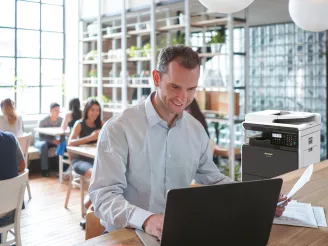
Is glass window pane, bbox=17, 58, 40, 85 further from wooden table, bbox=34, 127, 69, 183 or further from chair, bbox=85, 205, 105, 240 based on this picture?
chair, bbox=85, 205, 105, 240

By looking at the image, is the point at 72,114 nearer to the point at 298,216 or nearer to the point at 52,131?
the point at 52,131

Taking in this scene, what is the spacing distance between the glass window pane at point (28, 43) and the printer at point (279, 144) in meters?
5.64

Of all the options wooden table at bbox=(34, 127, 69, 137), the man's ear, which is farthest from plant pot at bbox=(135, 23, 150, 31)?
the man's ear

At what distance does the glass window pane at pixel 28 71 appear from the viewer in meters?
7.95

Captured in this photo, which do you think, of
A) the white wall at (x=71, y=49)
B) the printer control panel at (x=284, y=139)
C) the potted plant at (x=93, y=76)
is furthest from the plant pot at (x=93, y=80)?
the printer control panel at (x=284, y=139)

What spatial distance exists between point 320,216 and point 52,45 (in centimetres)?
757

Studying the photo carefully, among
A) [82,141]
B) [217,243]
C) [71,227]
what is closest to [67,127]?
[82,141]

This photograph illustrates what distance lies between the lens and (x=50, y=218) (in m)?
4.89

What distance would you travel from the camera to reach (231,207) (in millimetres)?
1169

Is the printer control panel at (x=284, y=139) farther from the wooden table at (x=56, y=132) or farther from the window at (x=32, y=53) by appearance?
the window at (x=32, y=53)

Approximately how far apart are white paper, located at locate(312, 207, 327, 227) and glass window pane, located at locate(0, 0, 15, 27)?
730 cm

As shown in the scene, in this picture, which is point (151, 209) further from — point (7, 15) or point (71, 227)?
point (7, 15)

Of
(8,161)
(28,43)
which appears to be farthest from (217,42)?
(28,43)

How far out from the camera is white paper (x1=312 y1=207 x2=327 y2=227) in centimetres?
167
